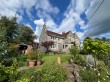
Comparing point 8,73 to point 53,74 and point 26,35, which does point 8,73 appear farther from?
point 26,35

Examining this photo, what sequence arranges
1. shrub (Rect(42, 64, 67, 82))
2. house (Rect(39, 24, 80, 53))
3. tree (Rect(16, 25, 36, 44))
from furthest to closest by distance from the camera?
tree (Rect(16, 25, 36, 44))
house (Rect(39, 24, 80, 53))
shrub (Rect(42, 64, 67, 82))

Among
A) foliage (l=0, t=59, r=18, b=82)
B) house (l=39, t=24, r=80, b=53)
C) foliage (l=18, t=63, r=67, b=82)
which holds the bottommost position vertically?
foliage (l=18, t=63, r=67, b=82)

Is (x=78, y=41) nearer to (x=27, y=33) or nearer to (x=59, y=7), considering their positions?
(x=27, y=33)

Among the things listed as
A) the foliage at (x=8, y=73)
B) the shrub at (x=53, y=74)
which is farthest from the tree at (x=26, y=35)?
the foliage at (x=8, y=73)

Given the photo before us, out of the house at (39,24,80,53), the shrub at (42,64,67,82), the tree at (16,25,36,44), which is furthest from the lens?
the tree at (16,25,36,44)

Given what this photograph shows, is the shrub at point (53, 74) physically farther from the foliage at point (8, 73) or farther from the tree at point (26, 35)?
the tree at point (26, 35)

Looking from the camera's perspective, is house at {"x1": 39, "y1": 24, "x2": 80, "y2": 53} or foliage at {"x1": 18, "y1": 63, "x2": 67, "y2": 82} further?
house at {"x1": 39, "y1": 24, "x2": 80, "y2": 53}

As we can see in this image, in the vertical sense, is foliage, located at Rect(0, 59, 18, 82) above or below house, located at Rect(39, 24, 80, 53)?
below

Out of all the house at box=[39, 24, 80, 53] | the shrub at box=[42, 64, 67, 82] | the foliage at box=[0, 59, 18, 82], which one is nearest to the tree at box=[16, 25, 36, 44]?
the house at box=[39, 24, 80, 53]

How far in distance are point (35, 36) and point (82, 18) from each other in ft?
96.6

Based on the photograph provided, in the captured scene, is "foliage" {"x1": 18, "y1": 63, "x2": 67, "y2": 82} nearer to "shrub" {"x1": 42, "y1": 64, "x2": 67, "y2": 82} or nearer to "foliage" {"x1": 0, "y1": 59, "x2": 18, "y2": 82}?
"shrub" {"x1": 42, "y1": 64, "x2": 67, "y2": 82}

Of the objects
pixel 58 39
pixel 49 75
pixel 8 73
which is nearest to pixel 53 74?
pixel 49 75

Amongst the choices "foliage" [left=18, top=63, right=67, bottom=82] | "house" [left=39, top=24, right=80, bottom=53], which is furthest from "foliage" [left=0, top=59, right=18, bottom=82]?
"house" [left=39, top=24, right=80, bottom=53]

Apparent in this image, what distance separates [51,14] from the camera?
62.8ft
